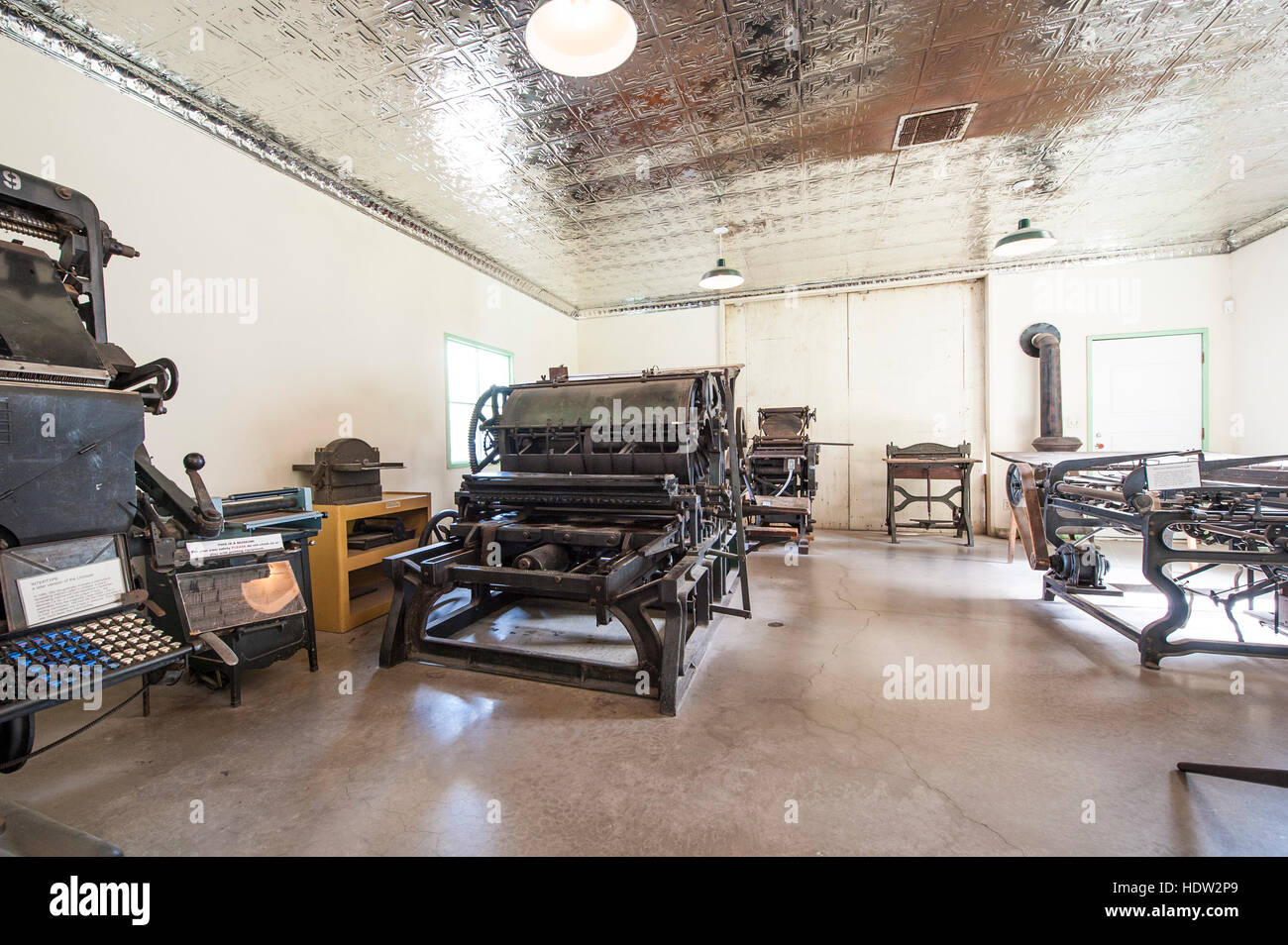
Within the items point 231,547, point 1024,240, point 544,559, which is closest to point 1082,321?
point 1024,240

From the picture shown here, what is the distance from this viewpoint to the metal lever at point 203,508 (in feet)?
5.82

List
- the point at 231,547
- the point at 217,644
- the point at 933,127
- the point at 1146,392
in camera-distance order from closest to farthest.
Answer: the point at 217,644 → the point at 231,547 → the point at 933,127 → the point at 1146,392

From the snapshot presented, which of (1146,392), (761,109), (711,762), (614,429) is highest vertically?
(761,109)

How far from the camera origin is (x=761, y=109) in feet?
12.0

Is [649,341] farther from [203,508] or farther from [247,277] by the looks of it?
[203,508]

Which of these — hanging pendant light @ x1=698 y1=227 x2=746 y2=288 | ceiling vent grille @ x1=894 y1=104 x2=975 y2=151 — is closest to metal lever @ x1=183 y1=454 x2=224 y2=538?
ceiling vent grille @ x1=894 y1=104 x2=975 y2=151

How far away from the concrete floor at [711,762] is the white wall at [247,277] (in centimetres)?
173

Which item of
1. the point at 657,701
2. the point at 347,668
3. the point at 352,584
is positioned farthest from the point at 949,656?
the point at 352,584

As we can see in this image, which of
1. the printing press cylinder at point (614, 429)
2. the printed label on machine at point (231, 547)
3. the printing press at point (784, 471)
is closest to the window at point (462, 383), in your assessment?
the printing press cylinder at point (614, 429)

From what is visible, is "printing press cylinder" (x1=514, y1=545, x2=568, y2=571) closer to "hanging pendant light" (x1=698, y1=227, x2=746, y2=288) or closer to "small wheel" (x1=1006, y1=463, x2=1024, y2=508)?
"hanging pendant light" (x1=698, y1=227, x2=746, y2=288)

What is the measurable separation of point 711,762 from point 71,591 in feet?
6.88

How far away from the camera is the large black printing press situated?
4.01 ft

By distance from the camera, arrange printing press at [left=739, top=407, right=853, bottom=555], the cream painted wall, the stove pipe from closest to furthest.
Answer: printing press at [left=739, top=407, right=853, bottom=555] < the cream painted wall < the stove pipe
